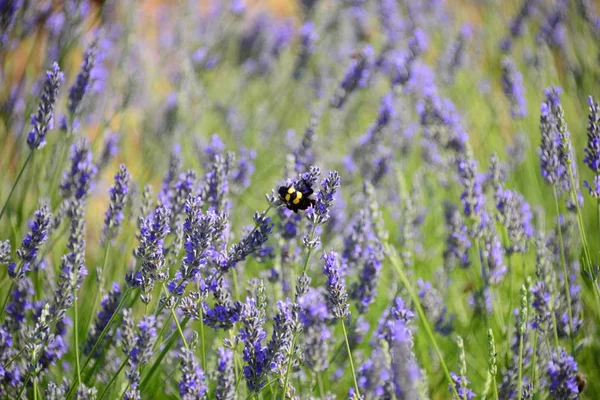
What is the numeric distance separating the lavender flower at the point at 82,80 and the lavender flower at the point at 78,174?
107 millimetres

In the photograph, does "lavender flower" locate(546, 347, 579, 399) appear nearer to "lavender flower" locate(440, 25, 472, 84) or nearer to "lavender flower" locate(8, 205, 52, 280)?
"lavender flower" locate(8, 205, 52, 280)

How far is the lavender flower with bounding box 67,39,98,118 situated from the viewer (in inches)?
61.9

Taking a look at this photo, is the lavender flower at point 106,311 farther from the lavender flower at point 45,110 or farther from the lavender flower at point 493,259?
the lavender flower at point 493,259

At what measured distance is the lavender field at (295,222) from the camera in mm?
1181

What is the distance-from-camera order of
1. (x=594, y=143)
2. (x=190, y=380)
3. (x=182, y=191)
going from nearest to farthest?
(x=190, y=380) < (x=594, y=143) < (x=182, y=191)

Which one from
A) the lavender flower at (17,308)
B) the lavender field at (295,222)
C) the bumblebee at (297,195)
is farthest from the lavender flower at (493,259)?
the lavender flower at (17,308)

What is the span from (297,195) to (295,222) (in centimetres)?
42

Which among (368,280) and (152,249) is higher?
(368,280)

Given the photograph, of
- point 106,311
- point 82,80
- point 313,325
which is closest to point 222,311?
point 313,325

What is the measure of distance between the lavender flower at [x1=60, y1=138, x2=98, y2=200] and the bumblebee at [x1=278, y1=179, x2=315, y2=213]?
0.60 meters

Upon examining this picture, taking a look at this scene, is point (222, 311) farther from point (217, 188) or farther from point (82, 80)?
point (82, 80)

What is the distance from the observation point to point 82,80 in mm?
1615

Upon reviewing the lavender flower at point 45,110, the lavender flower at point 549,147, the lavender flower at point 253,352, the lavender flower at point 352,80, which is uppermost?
the lavender flower at point 352,80

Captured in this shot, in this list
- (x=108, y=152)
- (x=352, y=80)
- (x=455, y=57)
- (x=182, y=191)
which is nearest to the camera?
(x=182, y=191)
